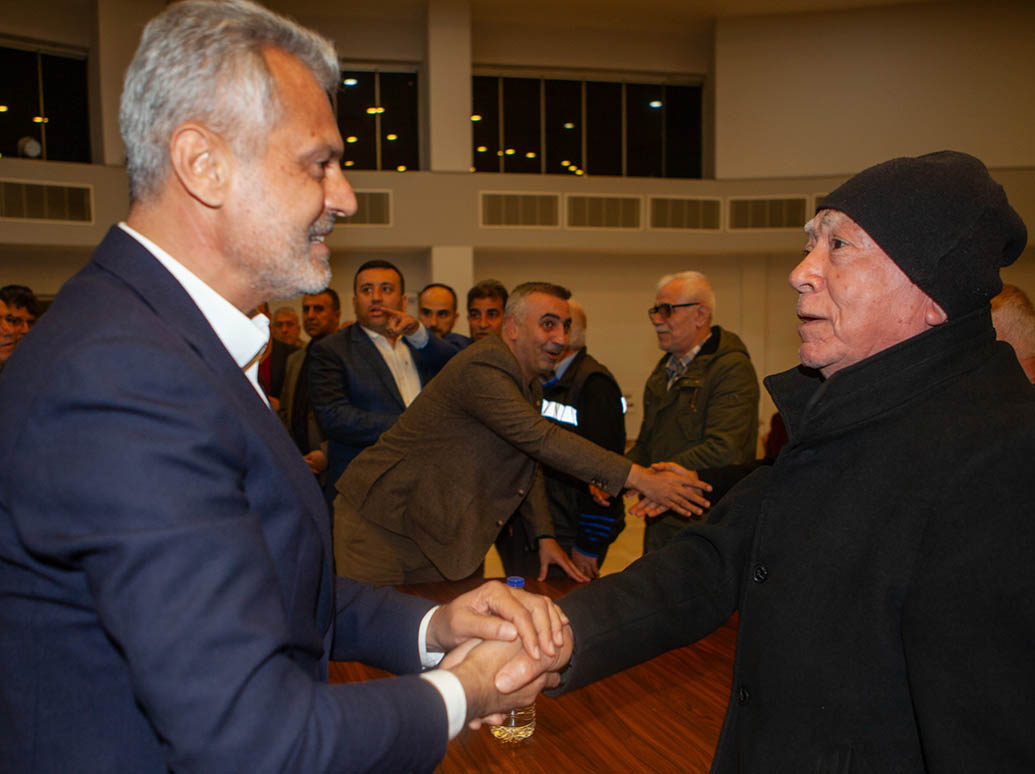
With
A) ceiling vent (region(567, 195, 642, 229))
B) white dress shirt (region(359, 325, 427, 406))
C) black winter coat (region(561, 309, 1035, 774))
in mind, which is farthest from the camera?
ceiling vent (region(567, 195, 642, 229))

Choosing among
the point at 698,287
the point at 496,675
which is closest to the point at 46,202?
the point at 698,287

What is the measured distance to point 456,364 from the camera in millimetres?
2826

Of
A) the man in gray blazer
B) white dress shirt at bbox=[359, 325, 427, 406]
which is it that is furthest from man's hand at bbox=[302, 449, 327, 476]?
the man in gray blazer

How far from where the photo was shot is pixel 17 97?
9.37m

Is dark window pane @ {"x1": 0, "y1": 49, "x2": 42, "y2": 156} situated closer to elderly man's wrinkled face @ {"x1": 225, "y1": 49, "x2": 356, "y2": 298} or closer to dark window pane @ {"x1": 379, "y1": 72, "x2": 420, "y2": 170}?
dark window pane @ {"x1": 379, "y1": 72, "x2": 420, "y2": 170}

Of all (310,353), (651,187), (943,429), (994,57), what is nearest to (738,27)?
(651,187)

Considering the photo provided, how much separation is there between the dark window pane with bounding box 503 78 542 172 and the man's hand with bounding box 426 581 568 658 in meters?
10.3

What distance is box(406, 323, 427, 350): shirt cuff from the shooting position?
4.00m

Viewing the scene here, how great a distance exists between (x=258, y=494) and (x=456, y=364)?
6.29ft

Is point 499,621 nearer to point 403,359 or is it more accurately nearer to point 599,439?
point 599,439

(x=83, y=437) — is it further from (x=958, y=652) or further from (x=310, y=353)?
(x=310, y=353)

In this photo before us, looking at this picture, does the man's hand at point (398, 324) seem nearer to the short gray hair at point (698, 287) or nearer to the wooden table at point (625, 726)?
the short gray hair at point (698, 287)

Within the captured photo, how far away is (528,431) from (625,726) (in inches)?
50.8

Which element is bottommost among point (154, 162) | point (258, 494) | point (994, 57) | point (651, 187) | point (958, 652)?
point (958, 652)
